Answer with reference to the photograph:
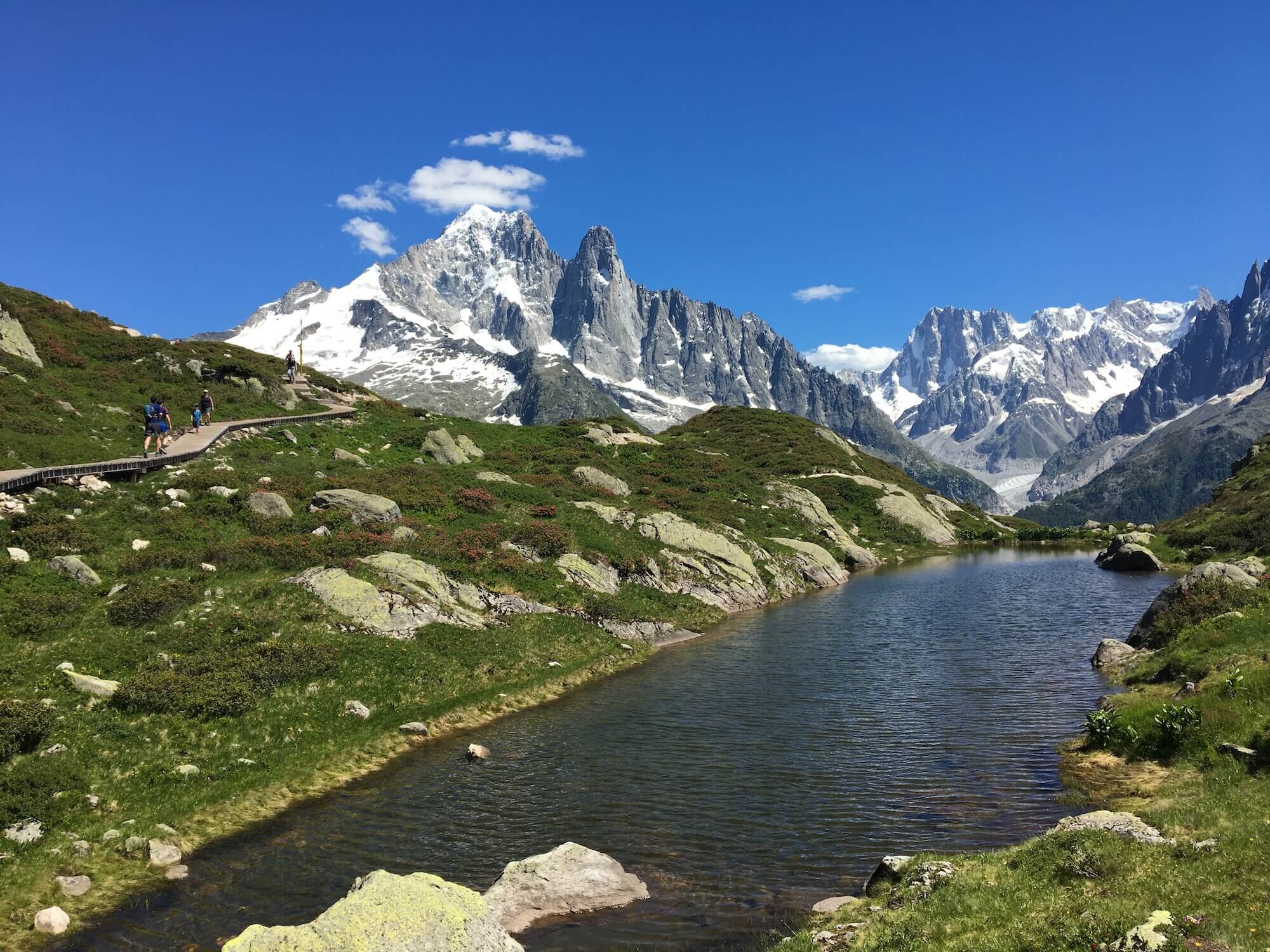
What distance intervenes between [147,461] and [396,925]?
141 feet

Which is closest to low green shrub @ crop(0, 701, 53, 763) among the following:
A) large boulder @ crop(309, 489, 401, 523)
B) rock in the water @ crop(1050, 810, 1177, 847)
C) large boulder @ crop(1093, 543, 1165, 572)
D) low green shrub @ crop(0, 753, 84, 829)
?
low green shrub @ crop(0, 753, 84, 829)

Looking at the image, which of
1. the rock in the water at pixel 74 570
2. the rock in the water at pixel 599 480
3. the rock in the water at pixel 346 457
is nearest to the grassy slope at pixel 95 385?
the rock in the water at pixel 346 457

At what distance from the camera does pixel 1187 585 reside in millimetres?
35281

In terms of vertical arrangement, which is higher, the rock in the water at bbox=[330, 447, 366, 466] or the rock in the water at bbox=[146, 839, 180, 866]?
the rock in the water at bbox=[330, 447, 366, 466]

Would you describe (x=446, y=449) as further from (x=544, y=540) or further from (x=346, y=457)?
(x=544, y=540)

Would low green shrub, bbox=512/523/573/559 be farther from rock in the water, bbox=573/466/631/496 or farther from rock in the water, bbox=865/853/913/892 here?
rock in the water, bbox=865/853/913/892

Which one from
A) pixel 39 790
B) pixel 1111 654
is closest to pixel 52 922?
pixel 39 790

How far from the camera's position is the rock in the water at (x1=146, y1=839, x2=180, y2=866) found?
18297mm

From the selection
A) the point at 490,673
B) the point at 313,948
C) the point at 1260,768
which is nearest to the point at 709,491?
the point at 490,673

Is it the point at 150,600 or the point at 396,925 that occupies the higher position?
the point at 150,600

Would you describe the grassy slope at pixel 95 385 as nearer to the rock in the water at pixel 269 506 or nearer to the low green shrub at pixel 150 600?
the rock in the water at pixel 269 506

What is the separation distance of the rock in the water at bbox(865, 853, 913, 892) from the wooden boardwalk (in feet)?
138

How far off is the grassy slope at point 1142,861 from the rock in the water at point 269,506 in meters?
38.3

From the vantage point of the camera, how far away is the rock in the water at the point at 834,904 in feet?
50.7
